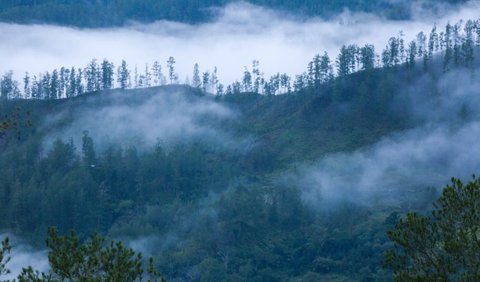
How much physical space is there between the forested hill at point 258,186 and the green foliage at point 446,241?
7036 centimetres

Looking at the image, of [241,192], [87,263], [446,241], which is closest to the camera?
[446,241]

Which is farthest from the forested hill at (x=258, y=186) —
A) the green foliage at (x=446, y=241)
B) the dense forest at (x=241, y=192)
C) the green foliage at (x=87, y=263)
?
the green foliage at (x=87, y=263)

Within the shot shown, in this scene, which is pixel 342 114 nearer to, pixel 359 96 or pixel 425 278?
pixel 359 96

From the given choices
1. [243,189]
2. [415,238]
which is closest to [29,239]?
[243,189]

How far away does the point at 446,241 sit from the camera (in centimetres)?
2761

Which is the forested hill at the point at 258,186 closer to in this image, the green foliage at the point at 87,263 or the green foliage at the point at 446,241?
the green foliage at the point at 446,241

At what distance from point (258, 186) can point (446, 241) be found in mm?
124269

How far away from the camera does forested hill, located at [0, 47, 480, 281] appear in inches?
4732

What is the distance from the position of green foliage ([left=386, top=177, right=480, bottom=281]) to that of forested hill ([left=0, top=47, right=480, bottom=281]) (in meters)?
70.4

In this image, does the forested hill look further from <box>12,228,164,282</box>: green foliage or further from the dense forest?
<box>12,228,164,282</box>: green foliage

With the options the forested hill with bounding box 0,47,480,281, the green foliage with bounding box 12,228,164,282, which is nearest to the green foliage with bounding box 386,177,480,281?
the green foliage with bounding box 12,228,164,282

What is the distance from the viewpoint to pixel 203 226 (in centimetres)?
13488

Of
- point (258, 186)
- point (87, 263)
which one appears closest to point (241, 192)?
point (258, 186)

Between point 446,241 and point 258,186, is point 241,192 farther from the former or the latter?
point 446,241
